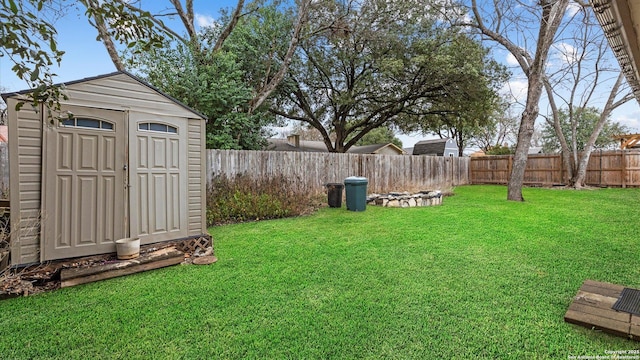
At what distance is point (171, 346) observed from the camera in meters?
1.83

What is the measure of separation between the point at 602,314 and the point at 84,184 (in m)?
4.52

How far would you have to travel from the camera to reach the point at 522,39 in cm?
852

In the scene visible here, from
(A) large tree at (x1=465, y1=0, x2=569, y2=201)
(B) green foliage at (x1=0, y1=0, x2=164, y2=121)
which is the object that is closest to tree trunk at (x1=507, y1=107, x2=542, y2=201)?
(A) large tree at (x1=465, y1=0, x2=569, y2=201)

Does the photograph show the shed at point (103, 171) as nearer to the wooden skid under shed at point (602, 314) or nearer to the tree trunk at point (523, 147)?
the wooden skid under shed at point (602, 314)

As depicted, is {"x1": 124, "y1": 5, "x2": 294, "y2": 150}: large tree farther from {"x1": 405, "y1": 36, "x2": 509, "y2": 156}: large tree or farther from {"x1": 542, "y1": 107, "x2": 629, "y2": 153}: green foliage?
{"x1": 542, "y1": 107, "x2": 629, "y2": 153}: green foliage

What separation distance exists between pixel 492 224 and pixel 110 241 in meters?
5.59

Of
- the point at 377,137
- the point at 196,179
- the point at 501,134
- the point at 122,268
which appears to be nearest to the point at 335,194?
the point at 196,179

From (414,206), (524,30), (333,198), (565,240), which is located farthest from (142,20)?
(524,30)

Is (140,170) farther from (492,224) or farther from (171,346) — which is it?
(492,224)

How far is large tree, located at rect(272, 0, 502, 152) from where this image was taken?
1100cm

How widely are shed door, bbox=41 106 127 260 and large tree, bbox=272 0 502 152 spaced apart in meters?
8.72

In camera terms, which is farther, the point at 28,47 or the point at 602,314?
the point at 602,314

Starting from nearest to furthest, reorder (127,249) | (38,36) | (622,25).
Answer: (622,25) → (38,36) → (127,249)

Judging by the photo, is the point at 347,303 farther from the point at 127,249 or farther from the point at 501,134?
the point at 501,134
